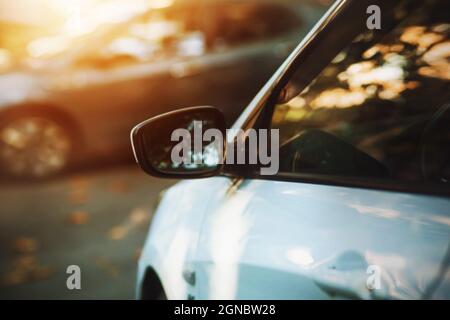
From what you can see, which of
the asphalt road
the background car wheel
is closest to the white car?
the asphalt road

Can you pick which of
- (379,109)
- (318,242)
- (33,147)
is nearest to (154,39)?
(33,147)

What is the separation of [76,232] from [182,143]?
331 centimetres

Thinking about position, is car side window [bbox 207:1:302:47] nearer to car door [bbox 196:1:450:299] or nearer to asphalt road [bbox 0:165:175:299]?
asphalt road [bbox 0:165:175:299]

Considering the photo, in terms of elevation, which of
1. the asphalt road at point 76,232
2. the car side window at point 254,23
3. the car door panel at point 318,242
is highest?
the car side window at point 254,23

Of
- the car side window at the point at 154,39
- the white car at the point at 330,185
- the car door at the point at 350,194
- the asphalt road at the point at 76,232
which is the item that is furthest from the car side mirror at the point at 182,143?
the car side window at the point at 154,39

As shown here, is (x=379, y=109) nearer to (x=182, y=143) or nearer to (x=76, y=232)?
(x=182, y=143)

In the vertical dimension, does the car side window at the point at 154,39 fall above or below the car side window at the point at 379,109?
above

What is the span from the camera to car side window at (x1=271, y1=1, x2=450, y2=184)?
1.89 m

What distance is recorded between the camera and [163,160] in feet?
6.86

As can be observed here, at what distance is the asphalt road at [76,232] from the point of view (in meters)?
4.23

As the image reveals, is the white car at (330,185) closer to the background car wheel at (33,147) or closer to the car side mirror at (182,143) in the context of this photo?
the car side mirror at (182,143)

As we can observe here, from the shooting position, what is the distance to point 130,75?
23.5ft

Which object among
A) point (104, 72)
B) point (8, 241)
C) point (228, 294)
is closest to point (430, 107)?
point (228, 294)
